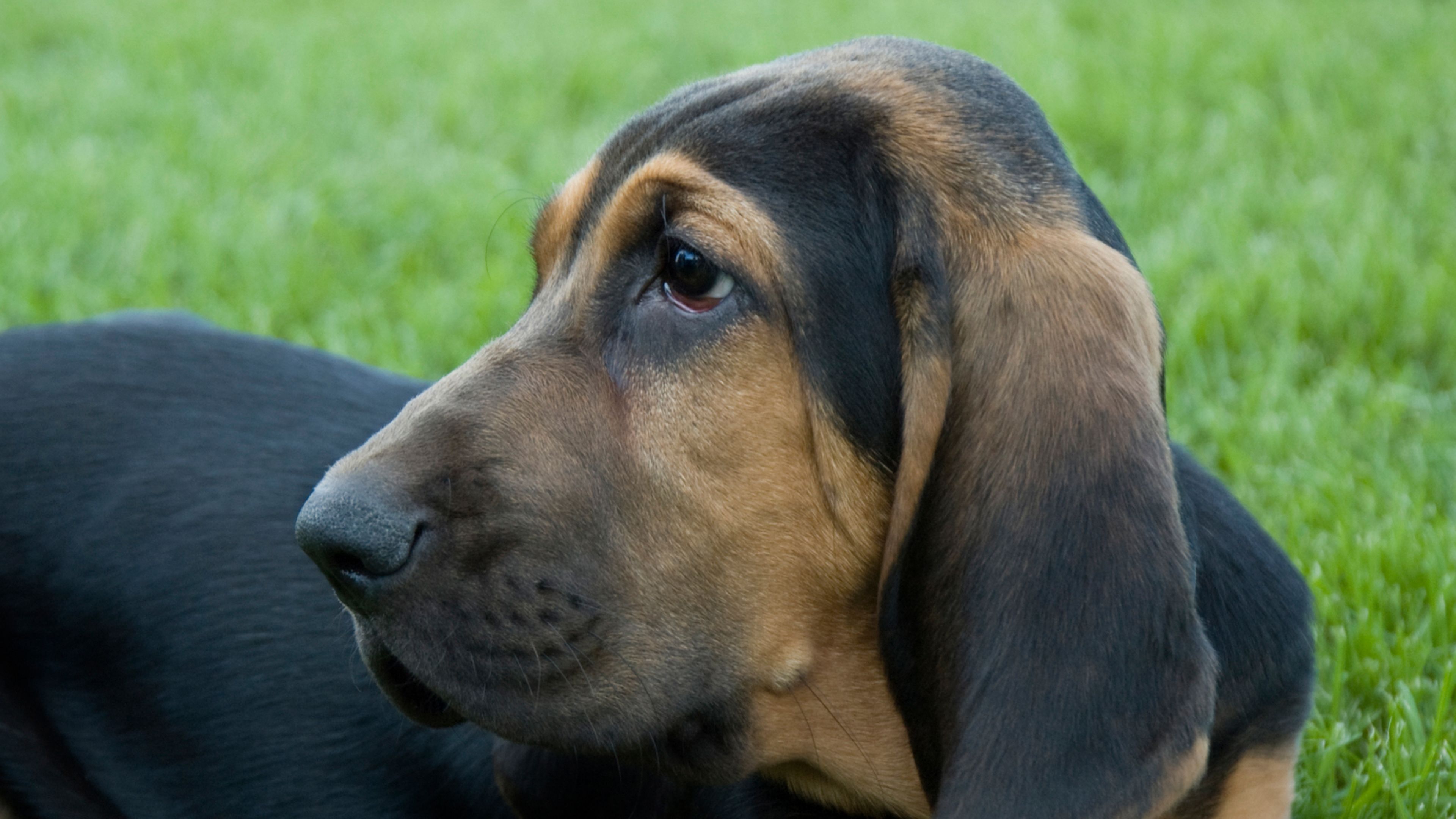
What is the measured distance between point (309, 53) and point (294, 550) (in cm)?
765

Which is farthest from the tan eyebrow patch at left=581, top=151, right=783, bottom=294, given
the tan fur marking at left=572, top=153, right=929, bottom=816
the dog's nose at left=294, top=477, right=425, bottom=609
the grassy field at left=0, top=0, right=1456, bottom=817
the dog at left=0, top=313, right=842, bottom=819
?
the grassy field at left=0, top=0, right=1456, bottom=817

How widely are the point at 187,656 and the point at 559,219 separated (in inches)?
54.4

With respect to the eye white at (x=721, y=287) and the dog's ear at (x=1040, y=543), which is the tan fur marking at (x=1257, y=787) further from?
the eye white at (x=721, y=287)

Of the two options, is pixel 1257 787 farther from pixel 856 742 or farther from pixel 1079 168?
pixel 1079 168

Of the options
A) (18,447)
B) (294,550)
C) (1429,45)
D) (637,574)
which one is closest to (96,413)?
(18,447)

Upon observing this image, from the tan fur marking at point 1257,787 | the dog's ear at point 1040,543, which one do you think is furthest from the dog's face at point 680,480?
the tan fur marking at point 1257,787

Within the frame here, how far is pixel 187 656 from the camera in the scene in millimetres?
3547

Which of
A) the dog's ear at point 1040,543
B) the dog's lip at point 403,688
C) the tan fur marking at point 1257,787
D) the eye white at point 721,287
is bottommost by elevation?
the tan fur marking at point 1257,787

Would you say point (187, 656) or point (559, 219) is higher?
point (559, 219)

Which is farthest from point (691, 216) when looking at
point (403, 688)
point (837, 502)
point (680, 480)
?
point (403, 688)

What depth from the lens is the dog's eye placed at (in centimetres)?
291

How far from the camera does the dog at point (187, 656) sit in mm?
3535

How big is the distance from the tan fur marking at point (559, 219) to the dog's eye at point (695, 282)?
1.35ft

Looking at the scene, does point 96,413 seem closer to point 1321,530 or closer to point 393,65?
point 1321,530
